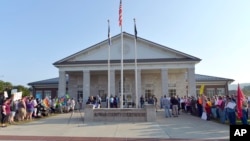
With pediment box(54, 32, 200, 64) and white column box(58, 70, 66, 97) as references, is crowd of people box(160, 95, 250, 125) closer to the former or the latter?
pediment box(54, 32, 200, 64)

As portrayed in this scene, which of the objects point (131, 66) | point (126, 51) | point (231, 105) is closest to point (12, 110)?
point (231, 105)

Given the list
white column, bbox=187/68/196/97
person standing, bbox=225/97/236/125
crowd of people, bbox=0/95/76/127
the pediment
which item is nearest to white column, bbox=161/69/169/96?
the pediment

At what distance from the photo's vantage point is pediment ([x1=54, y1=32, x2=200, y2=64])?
3504cm

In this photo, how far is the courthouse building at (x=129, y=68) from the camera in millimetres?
33969

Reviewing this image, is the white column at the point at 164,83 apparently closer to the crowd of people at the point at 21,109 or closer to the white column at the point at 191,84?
the white column at the point at 191,84

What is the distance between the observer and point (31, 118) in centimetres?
1923

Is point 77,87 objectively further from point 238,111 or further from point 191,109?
point 238,111

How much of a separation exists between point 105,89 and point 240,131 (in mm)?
32507

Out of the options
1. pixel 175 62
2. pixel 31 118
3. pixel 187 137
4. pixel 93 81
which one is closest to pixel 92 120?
pixel 31 118

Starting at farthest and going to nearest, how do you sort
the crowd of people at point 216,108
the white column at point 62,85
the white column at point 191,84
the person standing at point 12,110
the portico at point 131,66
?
the white column at point 62,85 → the portico at point 131,66 → the white column at point 191,84 → the person standing at point 12,110 → the crowd of people at point 216,108

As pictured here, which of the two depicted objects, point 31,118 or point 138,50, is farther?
point 138,50

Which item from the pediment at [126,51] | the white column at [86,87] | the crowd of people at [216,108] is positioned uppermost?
the pediment at [126,51]

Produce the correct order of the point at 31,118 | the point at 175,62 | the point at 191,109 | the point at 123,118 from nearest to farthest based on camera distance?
1. the point at 123,118
2. the point at 31,118
3. the point at 191,109
4. the point at 175,62

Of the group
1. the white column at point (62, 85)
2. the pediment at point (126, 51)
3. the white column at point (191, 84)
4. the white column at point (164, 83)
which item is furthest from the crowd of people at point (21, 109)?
the white column at point (191, 84)
